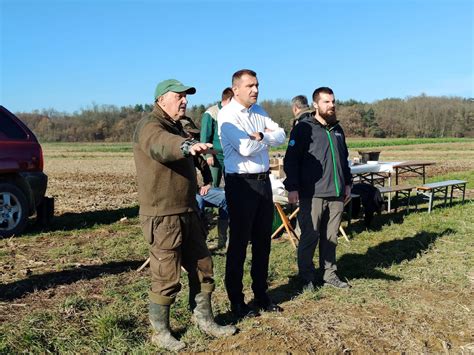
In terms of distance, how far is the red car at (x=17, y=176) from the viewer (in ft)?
24.1

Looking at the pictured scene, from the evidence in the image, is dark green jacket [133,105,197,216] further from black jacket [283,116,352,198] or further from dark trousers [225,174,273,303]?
black jacket [283,116,352,198]

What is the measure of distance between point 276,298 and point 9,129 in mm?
5424

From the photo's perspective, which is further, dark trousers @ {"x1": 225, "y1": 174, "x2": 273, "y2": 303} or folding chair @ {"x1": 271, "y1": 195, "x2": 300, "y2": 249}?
folding chair @ {"x1": 271, "y1": 195, "x2": 300, "y2": 249}

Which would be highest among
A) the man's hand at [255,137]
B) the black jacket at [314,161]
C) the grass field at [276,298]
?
the man's hand at [255,137]

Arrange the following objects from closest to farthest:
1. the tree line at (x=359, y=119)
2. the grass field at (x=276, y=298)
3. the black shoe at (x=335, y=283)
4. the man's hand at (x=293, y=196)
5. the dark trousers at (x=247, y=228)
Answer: the grass field at (x=276, y=298), the dark trousers at (x=247, y=228), the man's hand at (x=293, y=196), the black shoe at (x=335, y=283), the tree line at (x=359, y=119)

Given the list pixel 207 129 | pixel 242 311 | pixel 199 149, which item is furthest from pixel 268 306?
pixel 207 129

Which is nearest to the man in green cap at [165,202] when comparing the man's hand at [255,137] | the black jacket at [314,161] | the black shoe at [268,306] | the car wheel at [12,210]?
the man's hand at [255,137]

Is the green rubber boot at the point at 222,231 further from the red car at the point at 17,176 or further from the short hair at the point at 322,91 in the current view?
the red car at the point at 17,176

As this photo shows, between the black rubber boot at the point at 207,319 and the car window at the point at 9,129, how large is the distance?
5.35m

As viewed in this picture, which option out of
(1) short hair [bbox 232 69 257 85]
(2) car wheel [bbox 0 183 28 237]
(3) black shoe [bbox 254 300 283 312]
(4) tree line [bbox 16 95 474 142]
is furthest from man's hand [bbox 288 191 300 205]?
(4) tree line [bbox 16 95 474 142]

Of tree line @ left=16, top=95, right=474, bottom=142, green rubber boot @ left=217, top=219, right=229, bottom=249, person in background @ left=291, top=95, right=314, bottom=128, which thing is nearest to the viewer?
person in background @ left=291, top=95, right=314, bottom=128

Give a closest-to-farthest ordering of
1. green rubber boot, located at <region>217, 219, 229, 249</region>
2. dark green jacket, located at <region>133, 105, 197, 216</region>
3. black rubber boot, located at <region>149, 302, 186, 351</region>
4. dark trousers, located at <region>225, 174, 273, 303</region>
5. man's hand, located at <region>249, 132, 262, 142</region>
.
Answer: dark green jacket, located at <region>133, 105, 197, 216</region> < black rubber boot, located at <region>149, 302, 186, 351</region> < man's hand, located at <region>249, 132, 262, 142</region> < dark trousers, located at <region>225, 174, 273, 303</region> < green rubber boot, located at <region>217, 219, 229, 249</region>

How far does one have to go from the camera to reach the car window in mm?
7566

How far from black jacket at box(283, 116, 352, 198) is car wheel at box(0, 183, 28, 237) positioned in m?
4.73
